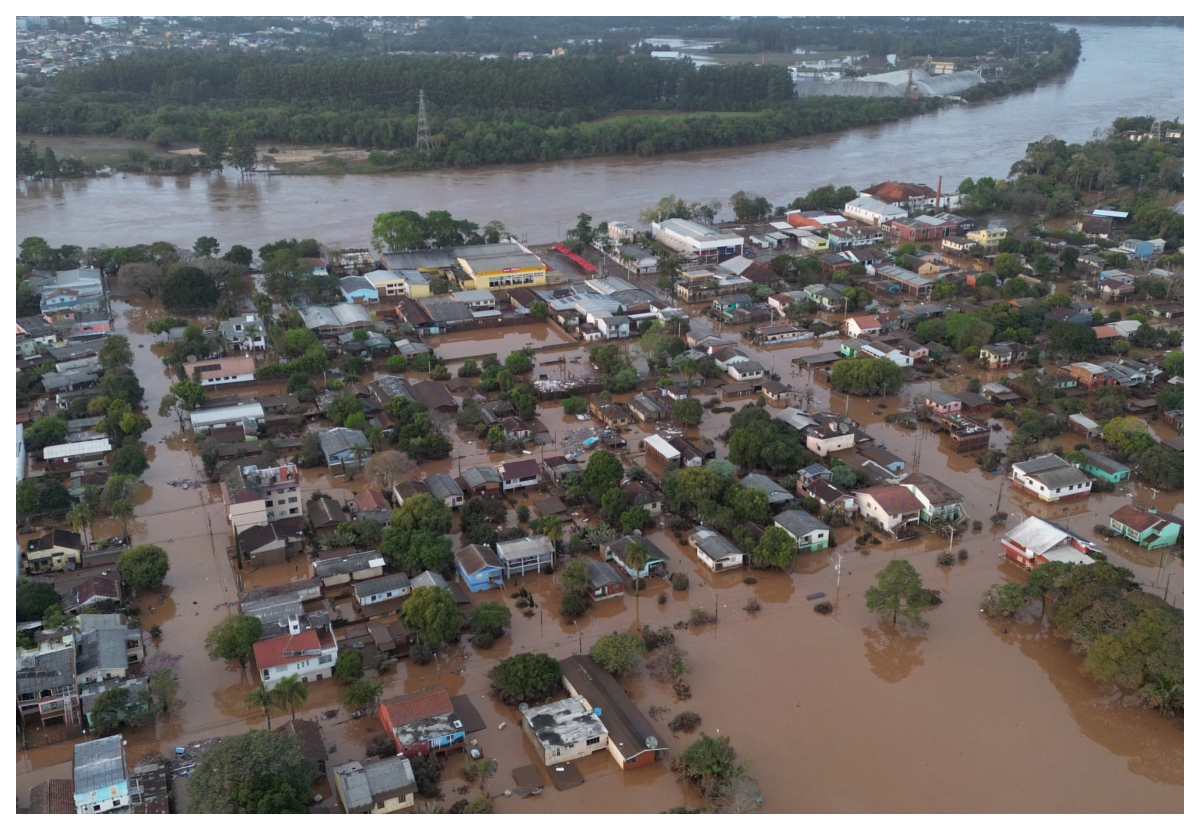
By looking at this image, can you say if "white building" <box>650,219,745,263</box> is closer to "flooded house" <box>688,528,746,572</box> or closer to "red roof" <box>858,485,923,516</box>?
"red roof" <box>858,485,923,516</box>

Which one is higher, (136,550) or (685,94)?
(685,94)

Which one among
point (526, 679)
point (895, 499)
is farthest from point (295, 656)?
point (895, 499)

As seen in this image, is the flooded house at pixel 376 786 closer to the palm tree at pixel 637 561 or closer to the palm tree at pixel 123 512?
the palm tree at pixel 637 561

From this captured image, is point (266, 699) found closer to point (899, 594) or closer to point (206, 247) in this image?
point (899, 594)

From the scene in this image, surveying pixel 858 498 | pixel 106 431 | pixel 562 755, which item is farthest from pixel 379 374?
pixel 562 755

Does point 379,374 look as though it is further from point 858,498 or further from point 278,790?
point 278,790

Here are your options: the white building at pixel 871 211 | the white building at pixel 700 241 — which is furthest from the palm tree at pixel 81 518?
the white building at pixel 871 211
